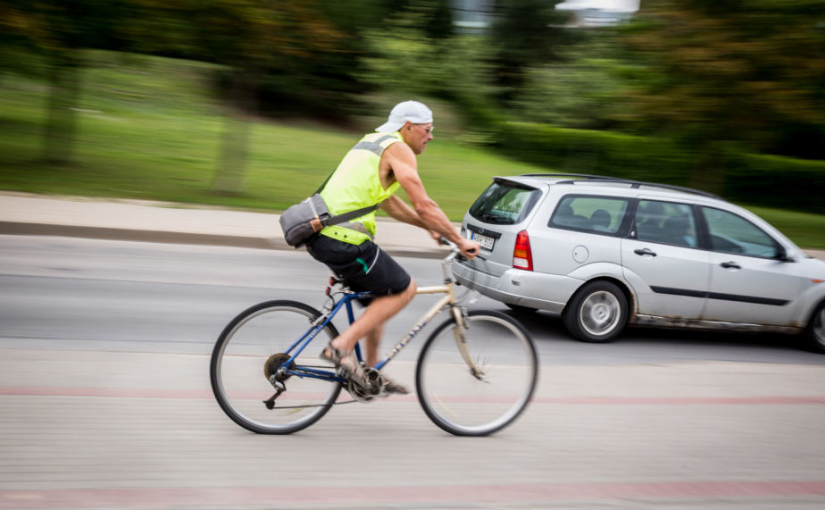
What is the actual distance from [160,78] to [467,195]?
18.2 m

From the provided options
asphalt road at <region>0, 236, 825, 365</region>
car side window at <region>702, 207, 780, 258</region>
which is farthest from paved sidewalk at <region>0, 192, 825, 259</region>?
car side window at <region>702, 207, 780, 258</region>

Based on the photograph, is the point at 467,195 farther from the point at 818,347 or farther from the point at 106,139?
the point at 818,347

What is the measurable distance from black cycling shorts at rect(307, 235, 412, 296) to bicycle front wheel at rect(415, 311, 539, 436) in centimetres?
49

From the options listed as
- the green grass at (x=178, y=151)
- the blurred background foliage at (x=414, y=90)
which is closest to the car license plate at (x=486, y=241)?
the green grass at (x=178, y=151)

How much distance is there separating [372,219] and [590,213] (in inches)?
155

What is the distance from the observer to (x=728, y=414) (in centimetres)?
553

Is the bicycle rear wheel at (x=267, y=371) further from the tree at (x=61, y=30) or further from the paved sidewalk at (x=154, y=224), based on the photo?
the tree at (x=61, y=30)

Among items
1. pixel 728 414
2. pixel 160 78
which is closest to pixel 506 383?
pixel 728 414

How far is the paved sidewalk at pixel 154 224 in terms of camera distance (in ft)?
37.0

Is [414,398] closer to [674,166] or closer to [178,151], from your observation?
[178,151]

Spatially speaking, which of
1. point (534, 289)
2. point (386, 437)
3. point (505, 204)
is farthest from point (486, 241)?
point (386, 437)

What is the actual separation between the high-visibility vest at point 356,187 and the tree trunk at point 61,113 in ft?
47.6

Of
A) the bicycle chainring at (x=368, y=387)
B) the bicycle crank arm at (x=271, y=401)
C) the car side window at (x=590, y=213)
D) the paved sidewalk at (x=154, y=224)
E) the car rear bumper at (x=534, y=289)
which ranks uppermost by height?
the car side window at (x=590, y=213)

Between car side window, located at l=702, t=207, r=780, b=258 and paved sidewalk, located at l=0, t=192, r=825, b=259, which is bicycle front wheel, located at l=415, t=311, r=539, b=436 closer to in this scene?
car side window, located at l=702, t=207, r=780, b=258
